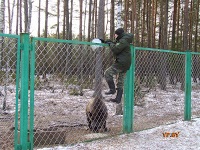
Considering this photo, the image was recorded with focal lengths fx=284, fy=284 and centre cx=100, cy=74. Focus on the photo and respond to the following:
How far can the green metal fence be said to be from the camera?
354 cm

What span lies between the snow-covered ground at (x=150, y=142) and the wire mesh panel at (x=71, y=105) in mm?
661

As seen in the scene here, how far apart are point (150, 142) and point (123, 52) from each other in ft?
5.18

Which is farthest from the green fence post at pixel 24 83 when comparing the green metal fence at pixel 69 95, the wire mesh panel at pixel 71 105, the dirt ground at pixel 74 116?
the dirt ground at pixel 74 116

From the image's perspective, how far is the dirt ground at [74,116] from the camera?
17.1 feet

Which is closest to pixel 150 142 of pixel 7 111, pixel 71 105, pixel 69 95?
pixel 7 111

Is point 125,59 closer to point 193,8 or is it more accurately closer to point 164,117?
point 164,117

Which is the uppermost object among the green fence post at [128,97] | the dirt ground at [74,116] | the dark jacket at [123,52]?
the dark jacket at [123,52]

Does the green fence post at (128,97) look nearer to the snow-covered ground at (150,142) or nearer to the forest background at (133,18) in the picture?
the snow-covered ground at (150,142)

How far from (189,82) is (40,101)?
16.7 ft

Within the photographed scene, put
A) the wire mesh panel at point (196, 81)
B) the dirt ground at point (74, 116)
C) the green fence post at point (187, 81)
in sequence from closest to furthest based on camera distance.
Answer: the dirt ground at point (74, 116) < the green fence post at point (187, 81) < the wire mesh panel at point (196, 81)

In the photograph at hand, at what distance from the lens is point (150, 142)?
4766mm

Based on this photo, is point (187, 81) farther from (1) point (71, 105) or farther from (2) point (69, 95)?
(2) point (69, 95)

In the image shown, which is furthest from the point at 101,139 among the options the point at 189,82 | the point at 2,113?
the point at 2,113

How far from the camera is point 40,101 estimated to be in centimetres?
953
